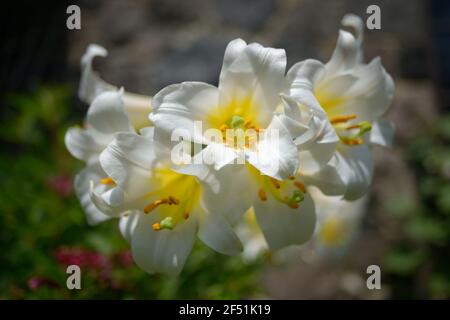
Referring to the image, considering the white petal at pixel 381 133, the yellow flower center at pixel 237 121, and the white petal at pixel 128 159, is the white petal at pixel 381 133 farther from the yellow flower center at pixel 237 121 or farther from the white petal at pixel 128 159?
the white petal at pixel 128 159

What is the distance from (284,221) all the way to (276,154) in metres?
0.18

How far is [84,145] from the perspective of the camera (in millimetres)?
916

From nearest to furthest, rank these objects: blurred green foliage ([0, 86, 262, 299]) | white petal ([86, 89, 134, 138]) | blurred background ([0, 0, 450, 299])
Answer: white petal ([86, 89, 134, 138]) → blurred green foliage ([0, 86, 262, 299]) → blurred background ([0, 0, 450, 299])

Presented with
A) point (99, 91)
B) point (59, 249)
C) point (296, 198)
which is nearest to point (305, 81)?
point (296, 198)

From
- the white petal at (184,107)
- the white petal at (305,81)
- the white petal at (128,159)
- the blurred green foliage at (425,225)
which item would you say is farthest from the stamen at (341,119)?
the blurred green foliage at (425,225)

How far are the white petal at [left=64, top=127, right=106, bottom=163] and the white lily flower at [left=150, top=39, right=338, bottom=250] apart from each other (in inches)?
7.4

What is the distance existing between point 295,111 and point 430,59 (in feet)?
6.73

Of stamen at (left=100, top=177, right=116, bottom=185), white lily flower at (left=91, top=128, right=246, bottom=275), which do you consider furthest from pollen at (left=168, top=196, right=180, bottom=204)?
stamen at (left=100, top=177, right=116, bottom=185)

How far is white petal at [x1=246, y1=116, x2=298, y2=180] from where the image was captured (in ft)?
2.35

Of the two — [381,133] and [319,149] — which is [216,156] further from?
[381,133]

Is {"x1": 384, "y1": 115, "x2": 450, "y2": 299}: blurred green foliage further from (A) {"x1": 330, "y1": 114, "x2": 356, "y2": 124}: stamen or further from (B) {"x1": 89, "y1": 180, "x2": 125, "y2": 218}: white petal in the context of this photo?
(B) {"x1": 89, "y1": 180, "x2": 125, "y2": 218}: white petal

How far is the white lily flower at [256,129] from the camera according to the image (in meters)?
→ 0.74

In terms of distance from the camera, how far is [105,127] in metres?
0.85

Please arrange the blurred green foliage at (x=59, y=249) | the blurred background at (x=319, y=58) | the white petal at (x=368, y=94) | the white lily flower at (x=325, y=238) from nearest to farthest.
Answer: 1. the white petal at (x=368, y=94)
2. the blurred green foliage at (x=59, y=249)
3. the white lily flower at (x=325, y=238)
4. the blurred background at (x=319, y=58)
